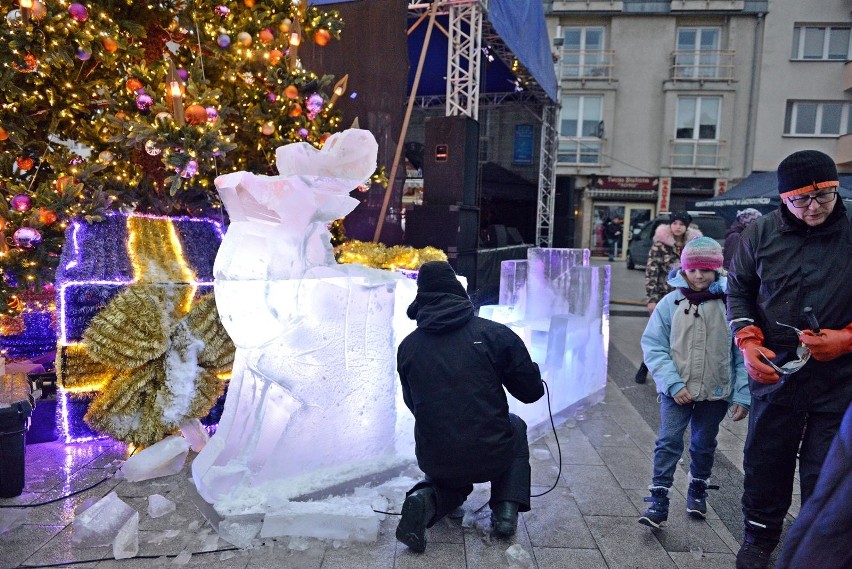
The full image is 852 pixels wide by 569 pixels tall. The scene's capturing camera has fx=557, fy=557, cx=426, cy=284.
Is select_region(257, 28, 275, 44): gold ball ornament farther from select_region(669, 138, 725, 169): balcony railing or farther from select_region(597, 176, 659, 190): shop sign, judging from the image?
select_region(669, 138, 725, 169): balcony railing

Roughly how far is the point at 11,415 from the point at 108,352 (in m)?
0.56

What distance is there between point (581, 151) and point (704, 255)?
20633 millimetres

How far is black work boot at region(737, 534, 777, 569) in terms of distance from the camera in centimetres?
245

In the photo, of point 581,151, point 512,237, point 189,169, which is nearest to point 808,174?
point 189,169

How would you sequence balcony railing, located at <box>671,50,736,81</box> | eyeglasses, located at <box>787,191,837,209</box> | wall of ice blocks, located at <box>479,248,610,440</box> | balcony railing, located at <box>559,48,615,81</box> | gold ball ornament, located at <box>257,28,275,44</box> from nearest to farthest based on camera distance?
eyeglasses, located at <box>787,191,837,209</box> < wall of ice blocks, located at <box>479,248,610,440</box> < gold ball ornament, located at <box>257,28,275,44</box> < balcony railing, located at <box>671,50,736,81</box> < balcony railing, located at <box>559,48,615,81</box>

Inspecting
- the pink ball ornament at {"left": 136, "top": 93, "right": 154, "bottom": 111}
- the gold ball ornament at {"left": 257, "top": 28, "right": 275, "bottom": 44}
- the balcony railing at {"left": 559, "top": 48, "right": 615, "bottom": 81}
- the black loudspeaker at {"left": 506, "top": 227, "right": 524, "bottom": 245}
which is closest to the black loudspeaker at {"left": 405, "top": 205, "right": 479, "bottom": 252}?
the gold ball ornament at {"left": 257, "top": 28, "right": 275, "bottom": 44}

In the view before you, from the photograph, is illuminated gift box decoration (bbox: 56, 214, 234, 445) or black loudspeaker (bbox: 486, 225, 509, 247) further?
black loudspeaker (bbox: 486, 225, 509, 247)

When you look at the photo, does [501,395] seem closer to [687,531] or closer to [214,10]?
[687,531]

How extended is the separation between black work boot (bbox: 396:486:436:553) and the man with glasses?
4.65 feet

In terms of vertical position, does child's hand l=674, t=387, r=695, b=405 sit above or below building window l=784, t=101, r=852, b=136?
below

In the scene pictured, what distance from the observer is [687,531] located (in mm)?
2834

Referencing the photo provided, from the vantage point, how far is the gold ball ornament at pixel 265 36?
4.91m

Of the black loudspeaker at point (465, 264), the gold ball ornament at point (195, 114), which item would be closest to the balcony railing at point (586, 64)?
the black loudspeaker at point (465, 264)

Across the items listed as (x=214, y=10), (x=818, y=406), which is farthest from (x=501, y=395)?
(x=214, y=10)
